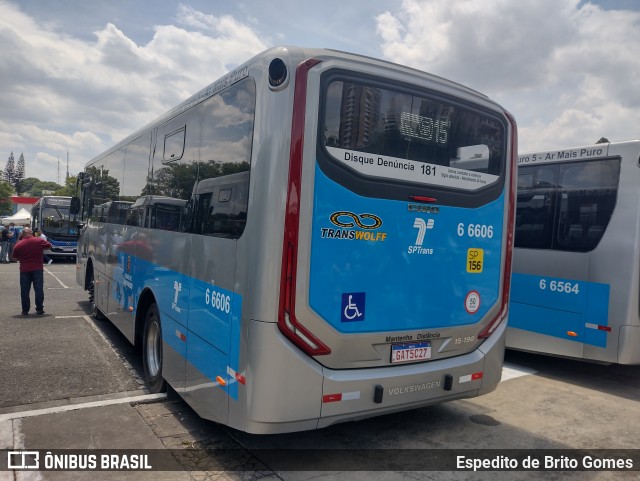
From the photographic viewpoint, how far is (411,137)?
13.5 ft

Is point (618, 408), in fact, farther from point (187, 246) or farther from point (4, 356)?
point (4, 356)

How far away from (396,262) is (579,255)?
13.4ft

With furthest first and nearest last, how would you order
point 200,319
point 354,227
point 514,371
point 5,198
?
point 5,198, point 514,371, point 200,319, point 354,227

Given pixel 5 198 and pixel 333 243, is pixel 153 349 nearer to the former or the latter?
pixel 333 243

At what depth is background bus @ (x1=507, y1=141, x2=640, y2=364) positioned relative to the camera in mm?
6383

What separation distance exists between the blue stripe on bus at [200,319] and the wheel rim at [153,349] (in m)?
0.42

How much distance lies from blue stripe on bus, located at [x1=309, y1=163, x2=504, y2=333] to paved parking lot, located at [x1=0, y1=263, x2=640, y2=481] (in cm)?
119

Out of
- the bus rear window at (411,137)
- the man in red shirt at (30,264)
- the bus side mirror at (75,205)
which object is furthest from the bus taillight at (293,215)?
the bus side mirror at (75,205)

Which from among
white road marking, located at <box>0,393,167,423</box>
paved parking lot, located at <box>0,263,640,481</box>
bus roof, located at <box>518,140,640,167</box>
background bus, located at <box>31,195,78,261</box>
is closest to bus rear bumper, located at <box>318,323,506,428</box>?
paved parking lot, located at <box>0,263,640,481</box>

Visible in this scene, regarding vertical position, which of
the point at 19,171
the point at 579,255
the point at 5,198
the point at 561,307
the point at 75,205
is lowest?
the point at 561,307

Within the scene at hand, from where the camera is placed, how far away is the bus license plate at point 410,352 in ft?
13.4

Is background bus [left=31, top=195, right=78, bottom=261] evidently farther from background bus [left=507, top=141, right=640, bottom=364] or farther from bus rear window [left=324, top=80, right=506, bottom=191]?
bus rear window [left=324, top=80, right=506, bottom=191]

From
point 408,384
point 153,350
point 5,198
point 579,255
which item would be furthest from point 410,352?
point 5,198

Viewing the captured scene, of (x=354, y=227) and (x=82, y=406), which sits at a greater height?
(x=354, y=227)
